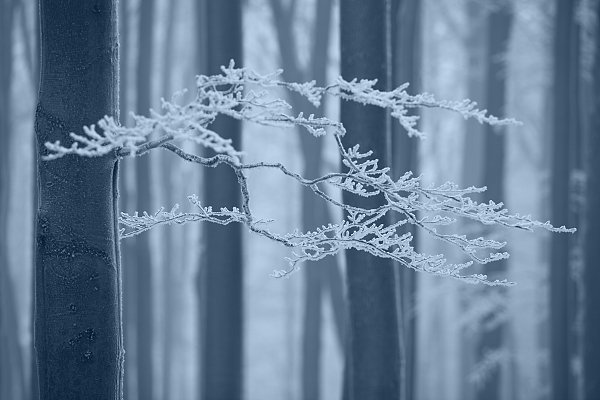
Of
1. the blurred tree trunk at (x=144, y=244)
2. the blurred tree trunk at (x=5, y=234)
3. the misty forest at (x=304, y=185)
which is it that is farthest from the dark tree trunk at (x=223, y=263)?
the blurred tree trunk at (x=5, y=234)

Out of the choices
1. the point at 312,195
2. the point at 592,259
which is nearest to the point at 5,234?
the point at 312,195

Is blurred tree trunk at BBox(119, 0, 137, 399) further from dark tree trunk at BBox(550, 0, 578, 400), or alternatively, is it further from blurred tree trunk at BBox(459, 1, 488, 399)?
dark tree trunk at BBox(550, 0, 578, 400)

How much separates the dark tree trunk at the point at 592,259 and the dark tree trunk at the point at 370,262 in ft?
16.5

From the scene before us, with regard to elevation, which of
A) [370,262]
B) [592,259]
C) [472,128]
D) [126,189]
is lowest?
[592,259]

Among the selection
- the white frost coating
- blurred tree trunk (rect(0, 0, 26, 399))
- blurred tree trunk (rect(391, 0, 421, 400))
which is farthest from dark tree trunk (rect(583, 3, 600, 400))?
blurred tree trunk (rect(0, 0, 26, 399))

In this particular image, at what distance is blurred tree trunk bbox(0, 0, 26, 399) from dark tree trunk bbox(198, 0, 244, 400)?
890 centimetres

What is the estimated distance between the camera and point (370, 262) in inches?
229

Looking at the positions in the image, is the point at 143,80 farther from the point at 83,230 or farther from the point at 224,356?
the point at 83,230

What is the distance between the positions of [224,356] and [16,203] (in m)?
17.9

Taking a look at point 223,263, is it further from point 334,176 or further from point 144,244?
point 144,244

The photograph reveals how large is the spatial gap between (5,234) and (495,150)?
11109mm

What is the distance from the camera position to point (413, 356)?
9359 millimetres

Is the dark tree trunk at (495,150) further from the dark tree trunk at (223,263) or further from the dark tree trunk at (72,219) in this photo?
the dark tree trunk at (72,219)

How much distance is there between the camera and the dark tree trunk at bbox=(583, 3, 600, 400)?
31.7 ft
